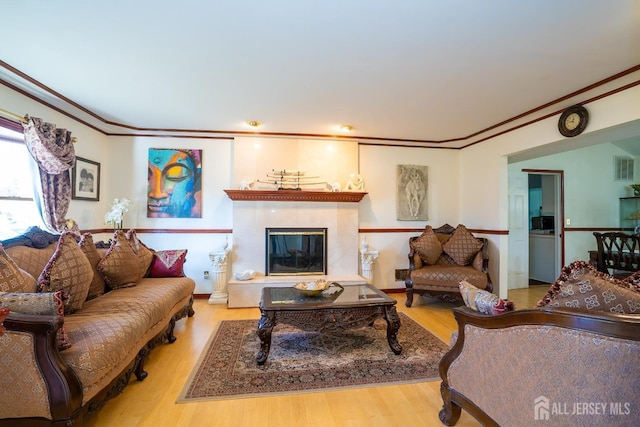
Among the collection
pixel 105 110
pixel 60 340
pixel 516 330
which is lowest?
pixel 60 340

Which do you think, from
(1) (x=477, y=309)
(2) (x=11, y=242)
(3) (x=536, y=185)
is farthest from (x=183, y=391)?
(3) (x=536, y=185)

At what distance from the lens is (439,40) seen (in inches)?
78.0

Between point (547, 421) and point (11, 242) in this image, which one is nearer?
point (547, 421)

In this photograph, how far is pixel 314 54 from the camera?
7.13 feet

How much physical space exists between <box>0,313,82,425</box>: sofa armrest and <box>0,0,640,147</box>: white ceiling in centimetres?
177

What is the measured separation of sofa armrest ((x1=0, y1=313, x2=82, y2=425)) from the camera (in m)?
1.36

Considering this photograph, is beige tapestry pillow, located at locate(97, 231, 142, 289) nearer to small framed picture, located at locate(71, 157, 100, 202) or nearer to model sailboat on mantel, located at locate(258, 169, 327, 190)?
small framed picture, located at locate(71, 157, 100, 202)

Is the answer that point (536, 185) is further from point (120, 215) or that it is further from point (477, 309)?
point (120, 215)

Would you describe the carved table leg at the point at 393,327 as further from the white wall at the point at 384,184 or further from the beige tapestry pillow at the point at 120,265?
the beige tapestry pillow at the point at 120,265

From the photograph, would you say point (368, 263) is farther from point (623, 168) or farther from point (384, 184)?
point (623, 168)

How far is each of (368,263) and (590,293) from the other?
3231 millimetres

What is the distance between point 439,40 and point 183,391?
2979 millimetres

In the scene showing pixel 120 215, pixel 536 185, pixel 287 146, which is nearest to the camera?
pixel 120 215

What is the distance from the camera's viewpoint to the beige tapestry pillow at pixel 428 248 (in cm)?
410
